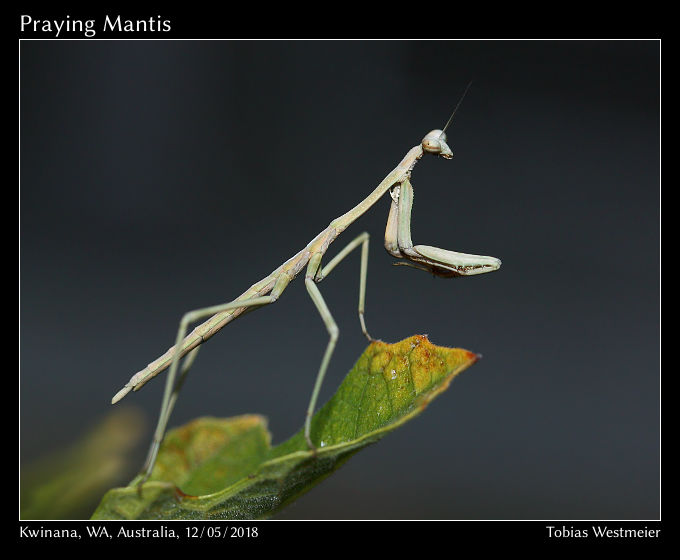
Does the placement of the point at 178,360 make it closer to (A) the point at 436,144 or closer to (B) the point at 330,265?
(B) the point at 330,265

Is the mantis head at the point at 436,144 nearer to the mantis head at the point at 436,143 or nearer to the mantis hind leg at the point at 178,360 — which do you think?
the mantis head at the point at 436,143

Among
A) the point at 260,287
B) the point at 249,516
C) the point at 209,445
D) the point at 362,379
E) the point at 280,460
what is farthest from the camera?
the point at 260,287

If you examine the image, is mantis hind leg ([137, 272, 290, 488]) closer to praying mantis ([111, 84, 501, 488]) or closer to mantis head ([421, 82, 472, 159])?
praying mantis ([111, 84, 501, 488])

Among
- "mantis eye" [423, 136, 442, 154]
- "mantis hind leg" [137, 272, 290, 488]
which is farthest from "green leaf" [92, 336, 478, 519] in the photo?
"mantis eye" [423, 136, 442, 154]

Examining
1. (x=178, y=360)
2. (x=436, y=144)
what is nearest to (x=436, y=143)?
(x=436, y=144)

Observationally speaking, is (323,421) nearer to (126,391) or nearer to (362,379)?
(362,379)

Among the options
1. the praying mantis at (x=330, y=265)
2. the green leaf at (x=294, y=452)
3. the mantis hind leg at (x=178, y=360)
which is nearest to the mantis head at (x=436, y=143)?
the praying mantis at (x=330, y=265)

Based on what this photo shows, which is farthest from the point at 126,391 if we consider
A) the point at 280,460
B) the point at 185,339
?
the point at 280,460
